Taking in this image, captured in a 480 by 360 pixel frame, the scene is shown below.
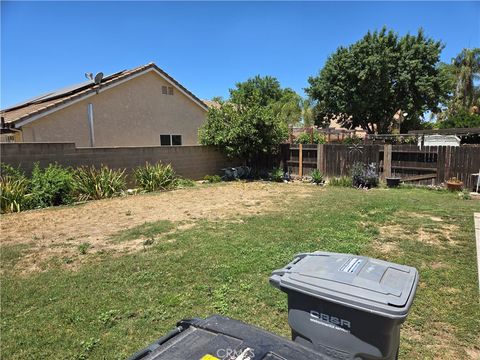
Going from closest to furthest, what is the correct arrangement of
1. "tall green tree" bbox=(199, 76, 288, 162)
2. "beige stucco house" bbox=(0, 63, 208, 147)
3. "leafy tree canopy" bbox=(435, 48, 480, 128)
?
"beige stucco house" bbox=(0, 63, 208, 147) → "tall green tree" bbox=(199, 76, 288, 162) → "leafy tree canopy" bbox=(435, 48, 480, 128)

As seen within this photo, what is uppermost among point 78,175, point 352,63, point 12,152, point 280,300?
point 352,63

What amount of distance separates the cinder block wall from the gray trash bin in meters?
10.1

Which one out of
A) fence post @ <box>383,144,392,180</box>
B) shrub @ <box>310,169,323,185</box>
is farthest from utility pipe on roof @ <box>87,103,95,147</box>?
fence post @ <box>383,144,392,180</box>

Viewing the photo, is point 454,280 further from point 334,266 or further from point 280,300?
point 334,266

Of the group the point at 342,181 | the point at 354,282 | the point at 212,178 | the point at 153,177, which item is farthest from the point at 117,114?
the point at 354,282

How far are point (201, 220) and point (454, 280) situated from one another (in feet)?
15.2

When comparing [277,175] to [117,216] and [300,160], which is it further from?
[117,216]

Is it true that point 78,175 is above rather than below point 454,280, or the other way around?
above

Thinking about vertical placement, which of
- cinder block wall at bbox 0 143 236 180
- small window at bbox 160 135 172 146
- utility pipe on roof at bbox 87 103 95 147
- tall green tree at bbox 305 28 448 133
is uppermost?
tall green tree at bbox 305 28 448 133

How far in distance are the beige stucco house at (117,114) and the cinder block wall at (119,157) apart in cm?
302

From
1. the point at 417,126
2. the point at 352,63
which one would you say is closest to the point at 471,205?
the point at 352,63

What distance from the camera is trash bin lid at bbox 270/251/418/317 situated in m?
1.61

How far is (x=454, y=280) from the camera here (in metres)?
3.85

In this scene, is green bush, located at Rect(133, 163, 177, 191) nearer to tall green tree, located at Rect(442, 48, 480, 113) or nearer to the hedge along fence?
the hedge along fence
